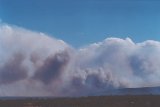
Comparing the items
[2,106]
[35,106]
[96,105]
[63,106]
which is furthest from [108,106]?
→ [2,106]

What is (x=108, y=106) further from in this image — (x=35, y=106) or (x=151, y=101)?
(x=35, y=106)

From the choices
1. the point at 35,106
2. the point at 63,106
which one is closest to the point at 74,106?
the point at 63,106

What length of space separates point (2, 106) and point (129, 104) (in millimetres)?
30111

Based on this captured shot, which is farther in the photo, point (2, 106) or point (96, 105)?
point (2, 106)

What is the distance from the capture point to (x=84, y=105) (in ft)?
299

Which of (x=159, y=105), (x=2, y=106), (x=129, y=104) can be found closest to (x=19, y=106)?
(x=2, y=106)

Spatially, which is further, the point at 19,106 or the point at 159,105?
the point at 19,106

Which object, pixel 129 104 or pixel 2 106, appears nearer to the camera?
pixel 129 104

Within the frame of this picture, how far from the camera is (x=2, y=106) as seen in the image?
3757 inches

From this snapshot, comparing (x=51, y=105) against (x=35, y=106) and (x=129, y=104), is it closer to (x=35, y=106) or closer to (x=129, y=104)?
(x=35, y=106)

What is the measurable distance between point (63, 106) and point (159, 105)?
2119 centimetres

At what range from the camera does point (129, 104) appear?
89.4 metres

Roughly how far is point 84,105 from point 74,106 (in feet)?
11.2

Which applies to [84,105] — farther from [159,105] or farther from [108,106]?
[159,105]
